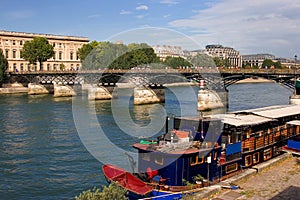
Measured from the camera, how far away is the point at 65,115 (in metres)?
51.0

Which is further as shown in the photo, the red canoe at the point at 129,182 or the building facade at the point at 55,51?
the building facade at the point at 55,51

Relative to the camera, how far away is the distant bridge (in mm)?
57531

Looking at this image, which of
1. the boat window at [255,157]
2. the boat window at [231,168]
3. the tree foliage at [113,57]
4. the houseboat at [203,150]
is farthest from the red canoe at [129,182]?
the tree foliage at [113,57]

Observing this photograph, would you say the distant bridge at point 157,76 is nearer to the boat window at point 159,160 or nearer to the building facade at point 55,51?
the building facade at point 55,51

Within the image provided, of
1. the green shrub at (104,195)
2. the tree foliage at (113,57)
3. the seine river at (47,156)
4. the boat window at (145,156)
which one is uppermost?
the tree foliage at (113,57)

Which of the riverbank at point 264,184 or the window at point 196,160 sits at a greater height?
the window at point 196,160

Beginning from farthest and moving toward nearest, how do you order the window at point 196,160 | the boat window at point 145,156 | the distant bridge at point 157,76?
the distant bridge at point 157,76 → the boat window at point 145,156 → the window at point 196,160

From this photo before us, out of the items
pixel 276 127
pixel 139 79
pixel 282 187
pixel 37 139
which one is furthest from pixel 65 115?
pixel 282 187

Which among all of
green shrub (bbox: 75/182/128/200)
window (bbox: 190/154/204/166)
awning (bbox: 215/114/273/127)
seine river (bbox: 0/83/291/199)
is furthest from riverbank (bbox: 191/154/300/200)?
seine river (bbox: 0/83/291/199)

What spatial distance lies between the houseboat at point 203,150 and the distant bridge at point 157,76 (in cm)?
3608

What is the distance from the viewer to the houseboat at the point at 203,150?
17188 mm

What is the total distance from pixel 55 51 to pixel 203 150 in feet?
388

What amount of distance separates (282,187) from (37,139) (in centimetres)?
2397

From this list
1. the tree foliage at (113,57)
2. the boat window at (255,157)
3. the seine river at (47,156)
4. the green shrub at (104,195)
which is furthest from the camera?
the tree foliage at (113,57)
